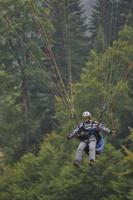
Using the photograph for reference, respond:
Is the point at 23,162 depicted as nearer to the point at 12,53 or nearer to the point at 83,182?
the point at 83,182

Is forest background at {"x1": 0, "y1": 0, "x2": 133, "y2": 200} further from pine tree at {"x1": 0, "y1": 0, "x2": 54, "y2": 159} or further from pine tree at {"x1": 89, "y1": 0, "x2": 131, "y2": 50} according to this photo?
pine tree at {"x1": 89, "y1": 0, "x2": 131, "y2": 50}

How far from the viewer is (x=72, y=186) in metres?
46.7

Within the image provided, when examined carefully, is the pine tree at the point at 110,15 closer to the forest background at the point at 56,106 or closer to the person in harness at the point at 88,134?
the forest background at the point at 56,106

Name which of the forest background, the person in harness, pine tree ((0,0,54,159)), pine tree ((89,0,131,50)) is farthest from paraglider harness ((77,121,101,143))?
pine tree ((89,0,131,50))

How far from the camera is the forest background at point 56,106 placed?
46.7 metres

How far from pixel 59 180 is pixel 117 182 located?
420 centimetres

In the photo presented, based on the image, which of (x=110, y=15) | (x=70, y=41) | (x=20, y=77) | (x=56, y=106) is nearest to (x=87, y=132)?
(x=20, y=77)

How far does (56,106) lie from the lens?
67312 millimetres

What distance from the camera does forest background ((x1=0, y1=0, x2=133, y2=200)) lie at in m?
46.7

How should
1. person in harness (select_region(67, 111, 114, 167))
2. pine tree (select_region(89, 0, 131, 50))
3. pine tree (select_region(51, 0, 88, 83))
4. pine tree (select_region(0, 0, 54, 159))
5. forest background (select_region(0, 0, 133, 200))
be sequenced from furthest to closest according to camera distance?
pine tree (select_region(51, 0, 88, 83)) → pine tree (select_region(89, 0, 131, 50)) → pine tree (select_region(0, 0, 54, 159)) → forest background (select_region(0, 0, 133, 200)) → person in harness (select_region(67, 111, 114, 167))

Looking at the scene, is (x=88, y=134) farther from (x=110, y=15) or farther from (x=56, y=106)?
(x=110, y=15)

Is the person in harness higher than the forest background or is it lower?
higher

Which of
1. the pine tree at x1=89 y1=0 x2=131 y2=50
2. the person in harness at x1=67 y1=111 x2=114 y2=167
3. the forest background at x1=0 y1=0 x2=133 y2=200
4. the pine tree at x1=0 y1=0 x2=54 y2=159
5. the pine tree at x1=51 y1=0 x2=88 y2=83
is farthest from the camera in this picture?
the pine tree at x1=51 y1=0 x2=88 y2=83

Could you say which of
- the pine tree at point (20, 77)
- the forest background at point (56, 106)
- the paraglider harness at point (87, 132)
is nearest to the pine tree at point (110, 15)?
the forest background at point (56, 106)
